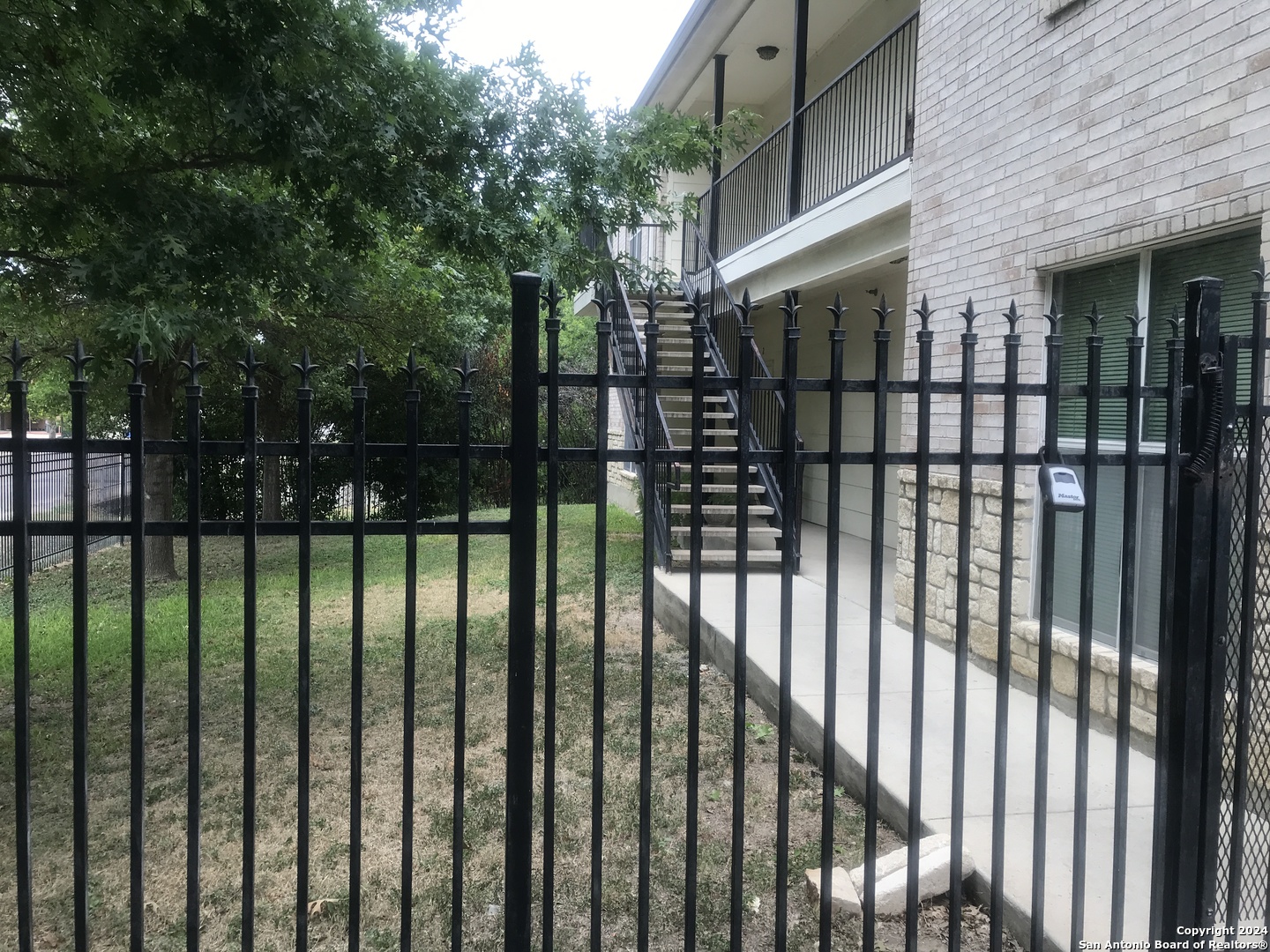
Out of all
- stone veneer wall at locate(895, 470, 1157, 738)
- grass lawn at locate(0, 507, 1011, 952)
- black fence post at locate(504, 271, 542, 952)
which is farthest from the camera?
stone veneer wall at locate(895, 470, 1157, 738)

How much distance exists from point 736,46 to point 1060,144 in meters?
7.54

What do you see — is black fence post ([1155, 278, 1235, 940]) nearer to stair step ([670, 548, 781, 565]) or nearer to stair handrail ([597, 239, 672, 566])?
stair handrail ([597, 239, 672, 566])

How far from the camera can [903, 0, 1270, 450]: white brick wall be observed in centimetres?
382

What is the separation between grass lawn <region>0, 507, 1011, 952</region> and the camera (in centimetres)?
327

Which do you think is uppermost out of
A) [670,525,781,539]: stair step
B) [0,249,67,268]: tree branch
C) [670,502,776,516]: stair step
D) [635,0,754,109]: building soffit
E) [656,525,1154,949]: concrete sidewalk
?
[635,0,754,109]: building soffit

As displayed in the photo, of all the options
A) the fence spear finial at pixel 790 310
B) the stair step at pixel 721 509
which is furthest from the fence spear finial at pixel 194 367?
the stair step at pixel 721 509

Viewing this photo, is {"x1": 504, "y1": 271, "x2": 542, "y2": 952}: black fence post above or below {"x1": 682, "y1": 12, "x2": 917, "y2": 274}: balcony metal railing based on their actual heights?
below

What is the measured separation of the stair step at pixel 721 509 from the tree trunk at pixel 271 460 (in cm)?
774

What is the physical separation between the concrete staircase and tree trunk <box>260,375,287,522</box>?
705cm

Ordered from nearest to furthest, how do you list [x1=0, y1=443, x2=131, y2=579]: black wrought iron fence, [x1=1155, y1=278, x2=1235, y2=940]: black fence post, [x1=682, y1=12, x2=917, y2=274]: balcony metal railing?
[x1=1155, y1=278, x2=1235, y2=940]: black fence post < [x1=682, y1=12, x2=917, y2=274]: balcony metal railing < [x1=0, y1=443, x2=131, y2=579]: black wrought iron fence

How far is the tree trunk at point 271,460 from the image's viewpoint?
14805 millimetres

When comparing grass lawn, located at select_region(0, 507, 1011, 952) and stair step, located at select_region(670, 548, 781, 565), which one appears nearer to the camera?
grass lawn, located at select_region(0, 507, 1011, 952)

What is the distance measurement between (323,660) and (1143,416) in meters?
6.09

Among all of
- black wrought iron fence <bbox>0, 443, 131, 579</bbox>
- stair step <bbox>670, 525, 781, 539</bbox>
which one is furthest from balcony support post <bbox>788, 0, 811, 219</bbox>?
black wrought iron fence <bbox>0, 443, 131, 579</bbox>
